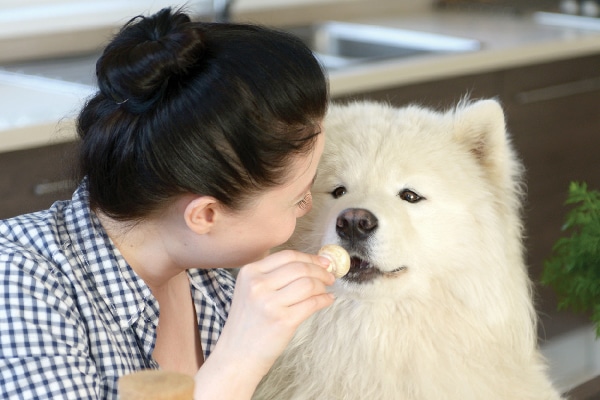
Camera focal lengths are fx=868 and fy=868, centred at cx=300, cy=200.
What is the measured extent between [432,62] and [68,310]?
1.79 metres

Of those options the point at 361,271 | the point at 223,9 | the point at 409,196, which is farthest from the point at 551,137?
the point at 361,271

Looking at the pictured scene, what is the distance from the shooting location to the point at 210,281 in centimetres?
142

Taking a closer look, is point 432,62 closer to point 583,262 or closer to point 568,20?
point 568,20

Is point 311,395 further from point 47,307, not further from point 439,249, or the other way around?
point 47,307

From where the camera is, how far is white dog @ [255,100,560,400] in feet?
4.60

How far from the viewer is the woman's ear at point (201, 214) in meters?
1.12

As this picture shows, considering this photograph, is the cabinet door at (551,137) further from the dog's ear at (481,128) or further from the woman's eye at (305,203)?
the woman's eye at (305,203)

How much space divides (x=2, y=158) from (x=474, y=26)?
6.54 ft

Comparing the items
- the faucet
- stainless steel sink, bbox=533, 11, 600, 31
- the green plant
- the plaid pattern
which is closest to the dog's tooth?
the plaid pattern

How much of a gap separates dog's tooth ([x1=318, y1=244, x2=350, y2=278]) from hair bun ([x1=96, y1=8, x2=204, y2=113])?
12.5 inches

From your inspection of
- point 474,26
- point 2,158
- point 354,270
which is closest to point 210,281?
point 354,270

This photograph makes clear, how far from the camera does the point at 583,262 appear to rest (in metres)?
1.56

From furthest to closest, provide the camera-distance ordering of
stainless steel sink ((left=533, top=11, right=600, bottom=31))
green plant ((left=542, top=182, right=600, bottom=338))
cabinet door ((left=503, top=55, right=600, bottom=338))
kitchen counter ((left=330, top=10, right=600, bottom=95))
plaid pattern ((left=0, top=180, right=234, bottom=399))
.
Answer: stainless steel sink ((left=533, top=11, right=600, bottom=31))
cabinet door ((left=503, top=55, right=600, bottom=338))
kitchen counter ((left=330, top=10, right=600, bottom=95))
green plant ((left=542, top=182, right=600, bottom=338))
plaid pattern ((left=0, top=180, right=234, bottom=399))

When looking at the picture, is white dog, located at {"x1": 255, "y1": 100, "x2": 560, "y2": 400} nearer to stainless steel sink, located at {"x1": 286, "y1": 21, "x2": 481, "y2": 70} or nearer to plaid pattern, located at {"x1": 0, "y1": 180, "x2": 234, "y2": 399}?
plaid pattern, located at {"x1": 0, "y1": 180, "x2": 234, "y2": 399}
